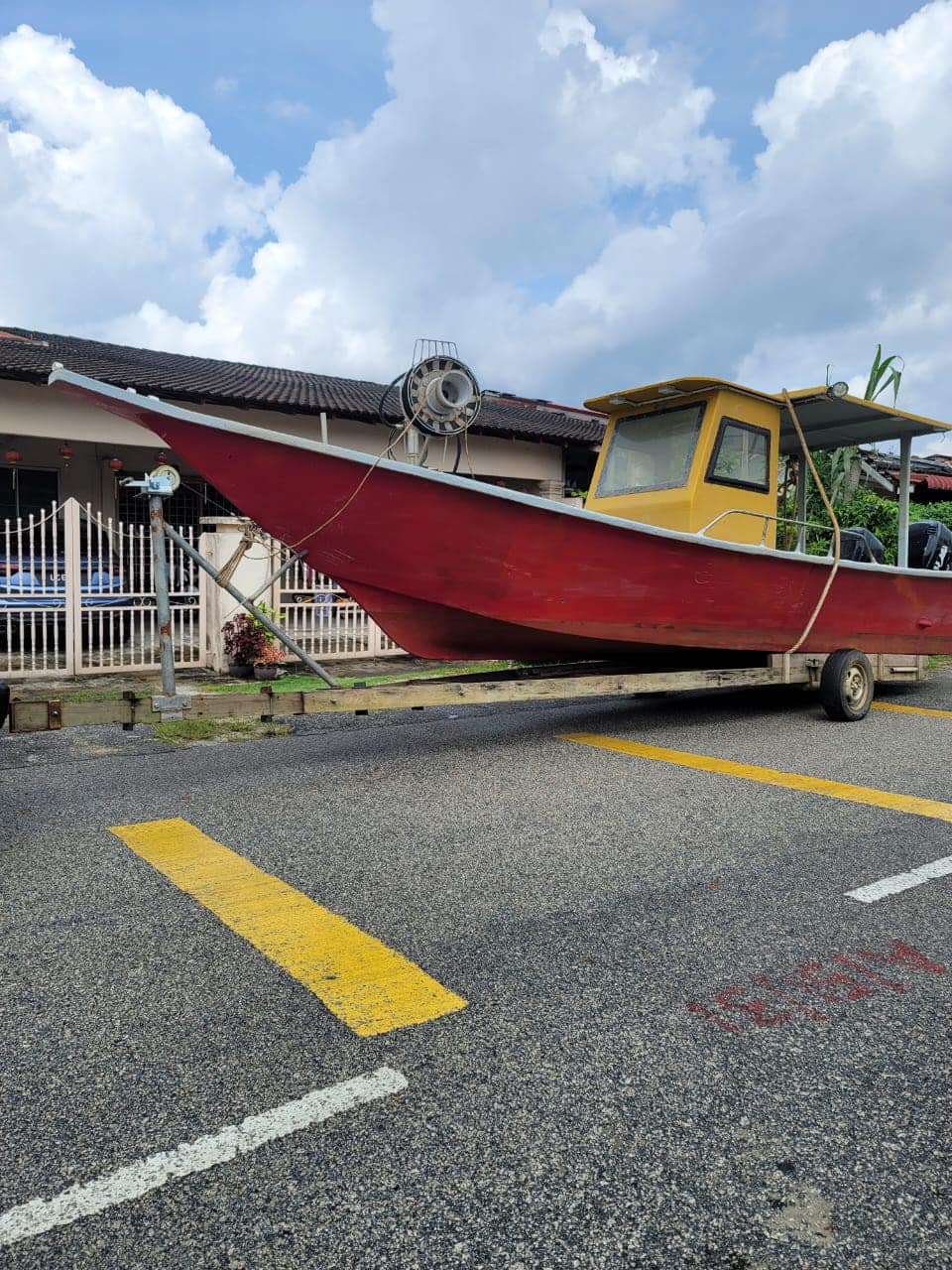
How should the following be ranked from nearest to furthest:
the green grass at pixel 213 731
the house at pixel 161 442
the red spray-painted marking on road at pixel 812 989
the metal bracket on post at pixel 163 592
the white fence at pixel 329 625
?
the red spray-painted marking on road at pixel 812 989 < the metal bracket on post at pixel 163 592 < the green grass at pixel 213 731 < the white fence at pixel 329 625 < the house at pixel 161 442

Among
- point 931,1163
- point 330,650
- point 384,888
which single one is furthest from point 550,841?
point 330,650

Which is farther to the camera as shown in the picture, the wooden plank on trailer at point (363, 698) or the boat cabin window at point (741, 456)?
the boat cabin window at point (741, 456)

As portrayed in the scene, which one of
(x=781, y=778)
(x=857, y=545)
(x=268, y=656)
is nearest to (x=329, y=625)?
(x=268, y=656)

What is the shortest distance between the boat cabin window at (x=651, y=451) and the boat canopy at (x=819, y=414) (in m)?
0.14

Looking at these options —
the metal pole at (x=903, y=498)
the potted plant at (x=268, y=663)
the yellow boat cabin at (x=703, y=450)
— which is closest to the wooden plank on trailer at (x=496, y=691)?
the yellow boat cabin at (x=703, y=450)

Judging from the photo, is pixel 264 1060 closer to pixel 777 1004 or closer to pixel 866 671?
pixel 777 1004

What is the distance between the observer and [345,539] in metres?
5.03

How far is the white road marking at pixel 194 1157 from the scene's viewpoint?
1.62 metres

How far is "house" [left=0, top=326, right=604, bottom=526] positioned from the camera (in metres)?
11.4

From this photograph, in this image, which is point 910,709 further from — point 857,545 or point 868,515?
point 868,515

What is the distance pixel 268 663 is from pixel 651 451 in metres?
4.62

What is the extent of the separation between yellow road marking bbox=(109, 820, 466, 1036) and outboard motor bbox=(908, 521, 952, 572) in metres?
7.87

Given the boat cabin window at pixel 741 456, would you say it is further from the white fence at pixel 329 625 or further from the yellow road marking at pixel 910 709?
the white fence at pixel 329 625

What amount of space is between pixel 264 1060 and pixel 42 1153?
1.65 ft
